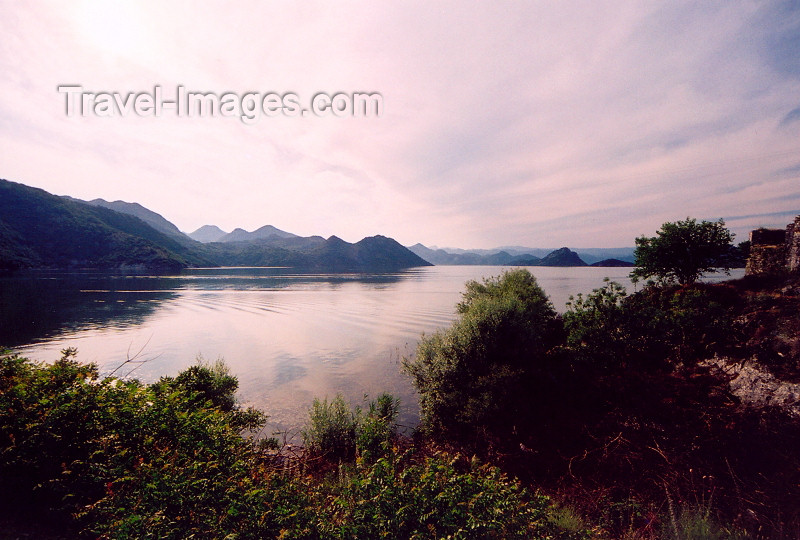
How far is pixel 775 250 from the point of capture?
22141 millimetres

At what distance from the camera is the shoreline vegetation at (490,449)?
6211 mm

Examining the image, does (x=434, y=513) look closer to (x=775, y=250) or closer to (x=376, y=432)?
(x=376, y=432)

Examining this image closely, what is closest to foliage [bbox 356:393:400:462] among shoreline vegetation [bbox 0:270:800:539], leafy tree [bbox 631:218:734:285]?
shoreline vegetation [bbox 0:270:800:539]

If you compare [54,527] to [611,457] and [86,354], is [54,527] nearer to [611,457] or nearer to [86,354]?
[611,457]

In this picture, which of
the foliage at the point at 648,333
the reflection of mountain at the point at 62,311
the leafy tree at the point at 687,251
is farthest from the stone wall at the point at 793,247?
the reflection of mountain at the point at 62,311

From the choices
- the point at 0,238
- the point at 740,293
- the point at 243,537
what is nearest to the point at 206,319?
the point at 243,537

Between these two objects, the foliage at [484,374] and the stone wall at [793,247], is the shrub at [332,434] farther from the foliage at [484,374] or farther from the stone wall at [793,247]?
the stone wall at [793,247]

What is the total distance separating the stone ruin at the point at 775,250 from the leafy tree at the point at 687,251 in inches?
259

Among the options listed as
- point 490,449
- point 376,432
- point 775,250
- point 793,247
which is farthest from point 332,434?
point 775,250

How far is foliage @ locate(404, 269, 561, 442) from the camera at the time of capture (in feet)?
50.4

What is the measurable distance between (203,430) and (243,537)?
14.0 ft

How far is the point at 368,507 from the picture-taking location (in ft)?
20.2

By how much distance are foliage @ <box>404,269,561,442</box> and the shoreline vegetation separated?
0.10m

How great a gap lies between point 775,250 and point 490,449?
26.1 meters
